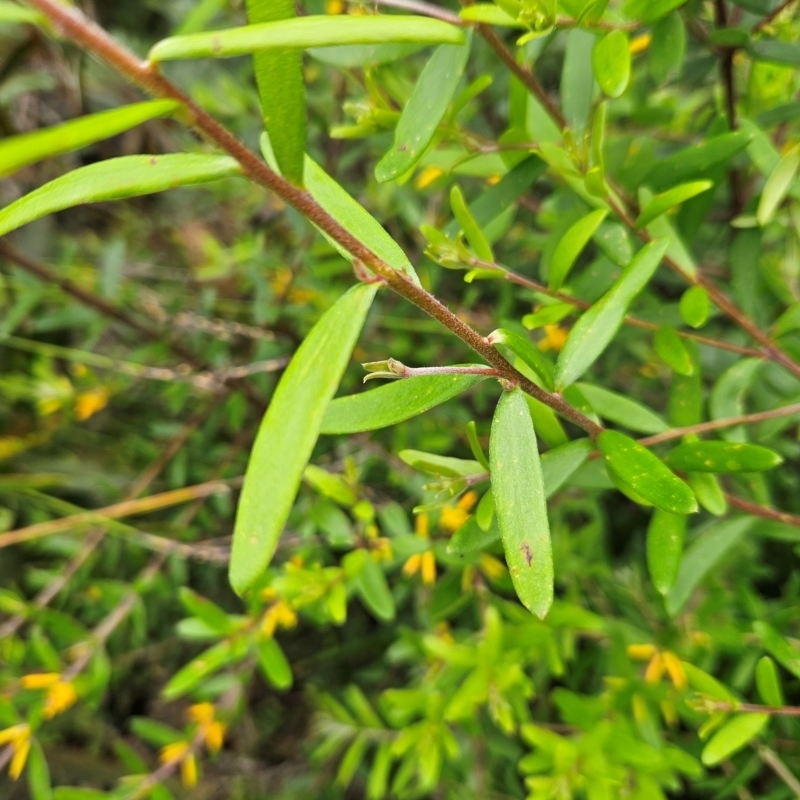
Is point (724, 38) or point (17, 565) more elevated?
point (724, 38)

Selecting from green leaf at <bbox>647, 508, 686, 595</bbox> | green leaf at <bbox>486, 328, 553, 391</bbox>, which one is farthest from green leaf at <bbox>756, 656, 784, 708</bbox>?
green leaf at <bbox>486, 328, 553, 391</bbox>

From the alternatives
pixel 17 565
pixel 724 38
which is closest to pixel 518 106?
pixel 724 38

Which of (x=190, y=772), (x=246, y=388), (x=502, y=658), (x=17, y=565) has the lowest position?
(x=17, y=565)

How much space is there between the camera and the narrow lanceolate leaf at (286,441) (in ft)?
1.19

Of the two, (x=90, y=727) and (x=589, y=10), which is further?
(x=90, y=727)

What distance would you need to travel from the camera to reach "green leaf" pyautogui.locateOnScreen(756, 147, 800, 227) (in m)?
0.68

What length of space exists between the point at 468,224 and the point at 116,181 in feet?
1.19

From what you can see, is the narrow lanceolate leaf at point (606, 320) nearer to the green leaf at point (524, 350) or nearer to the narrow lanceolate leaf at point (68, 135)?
the green leaf at point (524, 350)

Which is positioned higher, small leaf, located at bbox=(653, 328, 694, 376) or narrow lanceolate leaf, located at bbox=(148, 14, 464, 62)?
narrow lanceolate leaf, located at bbox=(148, 14, 464, 62)

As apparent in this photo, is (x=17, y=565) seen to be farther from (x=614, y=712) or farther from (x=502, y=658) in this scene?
(x=614, y=712)

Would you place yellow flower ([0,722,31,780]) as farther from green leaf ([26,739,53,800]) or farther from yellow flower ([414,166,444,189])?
yellow flower ([414,166,444,189])

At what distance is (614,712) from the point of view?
972mm

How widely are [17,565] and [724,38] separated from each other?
214 cm

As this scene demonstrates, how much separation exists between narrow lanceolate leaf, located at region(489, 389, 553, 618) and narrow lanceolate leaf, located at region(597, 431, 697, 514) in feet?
0.31
